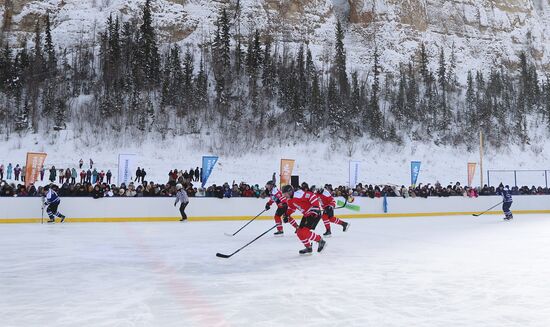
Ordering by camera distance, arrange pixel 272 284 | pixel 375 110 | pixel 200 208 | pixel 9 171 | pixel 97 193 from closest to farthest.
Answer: pixel 272 284, pixel 97 193, pixel 200 208, pixel 9 171, pixel 375 110

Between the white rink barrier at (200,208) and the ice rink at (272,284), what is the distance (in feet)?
18.0

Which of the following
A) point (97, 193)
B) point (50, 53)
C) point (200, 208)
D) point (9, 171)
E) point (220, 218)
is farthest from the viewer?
point (50, 53)

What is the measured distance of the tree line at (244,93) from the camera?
38406mm

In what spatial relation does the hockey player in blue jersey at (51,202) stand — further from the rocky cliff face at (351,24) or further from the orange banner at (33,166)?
the rocky cliff face at (351,24)

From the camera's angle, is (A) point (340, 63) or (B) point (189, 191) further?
(A) point (340, 63)

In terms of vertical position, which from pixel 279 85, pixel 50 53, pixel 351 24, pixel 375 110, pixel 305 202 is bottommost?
pixel 305 202

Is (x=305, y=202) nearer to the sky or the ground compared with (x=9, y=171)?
nearer to the ground

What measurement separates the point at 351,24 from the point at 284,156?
A: 2578 centimetres

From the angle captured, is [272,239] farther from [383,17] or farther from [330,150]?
[383,17]

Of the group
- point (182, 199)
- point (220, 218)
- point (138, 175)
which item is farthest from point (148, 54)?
point (182, 199)

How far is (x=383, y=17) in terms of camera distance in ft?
172

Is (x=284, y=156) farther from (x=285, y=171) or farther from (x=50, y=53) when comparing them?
(x=50, y=53)

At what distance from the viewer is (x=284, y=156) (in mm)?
35250

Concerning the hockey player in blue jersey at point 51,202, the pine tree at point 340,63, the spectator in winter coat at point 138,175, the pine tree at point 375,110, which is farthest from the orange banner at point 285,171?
the pine tree at point 340,63
